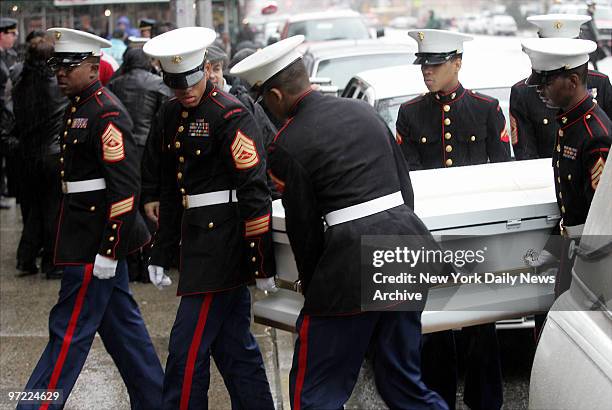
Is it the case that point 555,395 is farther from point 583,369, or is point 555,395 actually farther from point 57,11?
point 57,11

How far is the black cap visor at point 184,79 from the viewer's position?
4.70 m

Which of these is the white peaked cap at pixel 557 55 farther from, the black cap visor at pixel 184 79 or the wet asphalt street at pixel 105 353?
the wet asphalt street at pixel 105 353

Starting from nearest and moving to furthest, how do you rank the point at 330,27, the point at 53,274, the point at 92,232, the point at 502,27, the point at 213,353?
the point at 213,353, the point at 92,232, the point at 53,274, the point at 330,27, the point at 502,27

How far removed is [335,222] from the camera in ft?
13.0

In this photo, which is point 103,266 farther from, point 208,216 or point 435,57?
point 435,57

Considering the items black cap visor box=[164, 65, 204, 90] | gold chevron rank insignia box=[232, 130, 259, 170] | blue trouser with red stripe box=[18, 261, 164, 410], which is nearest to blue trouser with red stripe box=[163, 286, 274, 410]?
blue trouser with red stripe box=[18, 261, 164, 410]

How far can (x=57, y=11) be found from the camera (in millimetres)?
12633

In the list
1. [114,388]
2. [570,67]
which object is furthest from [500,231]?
[114,388]

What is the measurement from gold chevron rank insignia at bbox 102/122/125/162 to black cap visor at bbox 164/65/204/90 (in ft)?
1.49

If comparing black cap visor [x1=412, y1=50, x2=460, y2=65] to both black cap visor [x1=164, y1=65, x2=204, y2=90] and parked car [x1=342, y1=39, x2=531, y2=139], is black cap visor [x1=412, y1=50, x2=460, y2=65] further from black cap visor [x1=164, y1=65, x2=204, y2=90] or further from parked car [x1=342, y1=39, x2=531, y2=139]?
black cap visor [x1=164, y1=65, x2=204, y2=90]

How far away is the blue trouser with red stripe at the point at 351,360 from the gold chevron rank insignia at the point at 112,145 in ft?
4.63

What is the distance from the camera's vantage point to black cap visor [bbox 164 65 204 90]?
4.70 m

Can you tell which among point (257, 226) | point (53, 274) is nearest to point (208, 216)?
point (257, 226)

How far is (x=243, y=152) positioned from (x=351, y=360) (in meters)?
1.07
